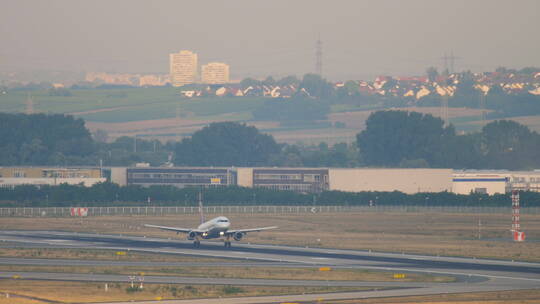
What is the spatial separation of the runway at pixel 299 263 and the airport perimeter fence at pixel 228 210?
34.4 metres

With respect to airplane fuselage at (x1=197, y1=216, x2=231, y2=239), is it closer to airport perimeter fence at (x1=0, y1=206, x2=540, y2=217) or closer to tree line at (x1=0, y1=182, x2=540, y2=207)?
airport perimeter fence at (x1=0, y1=206, x2=540, y2=217)

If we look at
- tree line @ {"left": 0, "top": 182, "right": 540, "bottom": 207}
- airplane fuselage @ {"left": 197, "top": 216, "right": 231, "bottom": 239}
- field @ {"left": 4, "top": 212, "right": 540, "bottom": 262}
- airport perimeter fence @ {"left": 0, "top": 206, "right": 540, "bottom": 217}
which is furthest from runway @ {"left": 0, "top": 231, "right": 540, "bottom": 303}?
tree line @ {"left": 0, "top": 182, "right": 540, "bottom": 207}

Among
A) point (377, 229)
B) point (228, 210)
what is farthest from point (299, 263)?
point (228, 210)

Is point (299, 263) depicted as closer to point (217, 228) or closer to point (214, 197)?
point (217, 228)

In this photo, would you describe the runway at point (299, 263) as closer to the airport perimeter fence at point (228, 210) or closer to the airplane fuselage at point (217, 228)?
the airplane fuselage at point (217, 228)

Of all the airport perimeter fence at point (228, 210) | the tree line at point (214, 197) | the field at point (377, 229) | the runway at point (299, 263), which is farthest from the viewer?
the tree line at point (214, 197)

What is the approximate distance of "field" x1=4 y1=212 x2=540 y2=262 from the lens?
345 ft

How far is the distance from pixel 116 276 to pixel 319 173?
124041 mm

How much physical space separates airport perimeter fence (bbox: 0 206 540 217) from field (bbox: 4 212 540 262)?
3933 mm

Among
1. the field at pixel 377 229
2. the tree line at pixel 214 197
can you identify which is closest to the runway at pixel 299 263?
the field at pixel 377 229

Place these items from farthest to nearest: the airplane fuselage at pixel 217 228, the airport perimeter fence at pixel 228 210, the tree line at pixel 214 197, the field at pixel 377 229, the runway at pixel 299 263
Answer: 1. the tree line at pixel 214 197
2. the airport perimeter fence at pixel 228 210
3. the field at pixel 377 229
4. the airplane fuselage at pixel 217 228
5. the runway at pixel 299 263

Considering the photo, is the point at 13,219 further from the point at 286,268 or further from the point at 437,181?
the point at 437,181

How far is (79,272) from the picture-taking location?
79.8 metres

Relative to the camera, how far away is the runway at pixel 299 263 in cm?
7156
